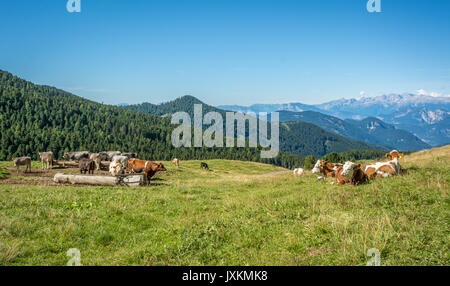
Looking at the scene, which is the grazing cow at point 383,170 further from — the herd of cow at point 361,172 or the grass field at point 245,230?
the grass field at point 245,230

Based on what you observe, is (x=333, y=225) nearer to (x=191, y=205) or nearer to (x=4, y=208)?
(x=191, y=205)

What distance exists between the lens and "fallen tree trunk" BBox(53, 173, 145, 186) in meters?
20.9

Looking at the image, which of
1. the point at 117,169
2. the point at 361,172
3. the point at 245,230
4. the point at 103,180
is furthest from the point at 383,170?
the point at 117,169

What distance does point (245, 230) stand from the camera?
8461 millimetres

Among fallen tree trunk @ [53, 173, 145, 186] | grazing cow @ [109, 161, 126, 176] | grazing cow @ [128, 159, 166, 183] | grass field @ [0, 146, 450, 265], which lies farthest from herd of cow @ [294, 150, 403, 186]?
grazing cow @ [109, 161, 126, 176]

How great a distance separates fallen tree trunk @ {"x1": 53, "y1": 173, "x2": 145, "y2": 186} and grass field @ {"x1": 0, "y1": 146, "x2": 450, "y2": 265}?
8038 millimetres

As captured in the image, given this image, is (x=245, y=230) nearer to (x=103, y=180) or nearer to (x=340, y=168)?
(x=340, y=168)

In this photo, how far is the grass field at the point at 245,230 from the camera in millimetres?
6461

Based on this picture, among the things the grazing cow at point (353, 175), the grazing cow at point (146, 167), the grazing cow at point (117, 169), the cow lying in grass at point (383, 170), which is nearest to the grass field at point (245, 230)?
the grazing cow at point (353, 175)

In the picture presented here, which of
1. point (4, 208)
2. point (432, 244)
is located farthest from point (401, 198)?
point (4, 208)

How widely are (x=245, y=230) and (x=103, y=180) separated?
54.2 ft

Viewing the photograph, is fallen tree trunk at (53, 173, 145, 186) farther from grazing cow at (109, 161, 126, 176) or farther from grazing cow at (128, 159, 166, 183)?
grazing cow at (109, 161, 126, 176)

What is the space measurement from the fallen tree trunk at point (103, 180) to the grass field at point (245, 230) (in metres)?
8.04
